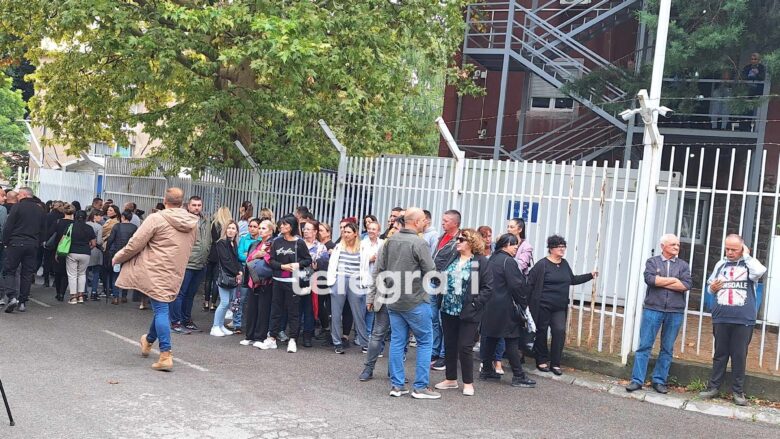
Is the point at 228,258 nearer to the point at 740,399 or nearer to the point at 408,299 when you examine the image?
the point at 408,299

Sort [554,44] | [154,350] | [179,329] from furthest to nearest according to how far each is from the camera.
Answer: [554,44] < [179,329] < [154,350]

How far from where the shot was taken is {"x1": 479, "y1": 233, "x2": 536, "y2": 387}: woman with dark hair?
9.13m

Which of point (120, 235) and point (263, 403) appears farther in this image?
point (120, 235)

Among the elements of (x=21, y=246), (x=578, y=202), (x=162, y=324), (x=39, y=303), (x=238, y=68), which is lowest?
(x=39, y=303)

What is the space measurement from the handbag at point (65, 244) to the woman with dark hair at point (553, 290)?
796 centimetres

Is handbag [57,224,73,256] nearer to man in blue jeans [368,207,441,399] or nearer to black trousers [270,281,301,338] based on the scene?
black trousers [270,281,301,338]

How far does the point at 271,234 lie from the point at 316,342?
155cm

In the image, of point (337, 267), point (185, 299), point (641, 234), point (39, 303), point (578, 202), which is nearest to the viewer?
point (641, 234)

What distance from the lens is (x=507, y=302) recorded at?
363 inches

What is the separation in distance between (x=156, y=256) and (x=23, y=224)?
441cm

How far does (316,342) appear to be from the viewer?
1150cm

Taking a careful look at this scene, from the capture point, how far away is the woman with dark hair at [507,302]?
9133mm

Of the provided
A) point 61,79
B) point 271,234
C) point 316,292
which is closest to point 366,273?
point 316,292

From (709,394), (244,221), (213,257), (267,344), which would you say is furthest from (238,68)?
(709,394)
